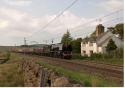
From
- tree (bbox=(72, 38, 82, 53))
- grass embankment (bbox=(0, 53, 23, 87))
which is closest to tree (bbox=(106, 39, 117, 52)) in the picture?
tree (bbox=(72, 38, 82, 53))

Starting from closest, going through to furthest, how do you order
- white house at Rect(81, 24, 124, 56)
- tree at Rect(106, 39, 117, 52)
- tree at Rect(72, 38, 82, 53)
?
tree at Rect(106, 39, 117, 52), white house at Rect(81, 24, 124, 56), tree at Rect(72, 38, 82, 53)

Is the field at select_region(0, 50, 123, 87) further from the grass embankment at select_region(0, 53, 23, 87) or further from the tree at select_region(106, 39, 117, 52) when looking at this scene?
the tree at select_region(106, 39, 117, 52)

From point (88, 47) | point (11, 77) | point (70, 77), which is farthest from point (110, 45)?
point (70, 77)

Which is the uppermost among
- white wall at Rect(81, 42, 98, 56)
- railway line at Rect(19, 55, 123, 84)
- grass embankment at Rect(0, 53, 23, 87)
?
white wall at Rect(81, 42, 98, 56)

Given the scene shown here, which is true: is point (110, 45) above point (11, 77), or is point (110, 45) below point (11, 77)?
above

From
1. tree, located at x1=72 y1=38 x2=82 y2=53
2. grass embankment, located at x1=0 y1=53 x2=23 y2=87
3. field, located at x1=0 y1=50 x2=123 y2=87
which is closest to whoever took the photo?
field, located at x1=0 y1=50 x2=123 y2=87

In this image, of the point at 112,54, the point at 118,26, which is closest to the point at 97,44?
the point at 118,26

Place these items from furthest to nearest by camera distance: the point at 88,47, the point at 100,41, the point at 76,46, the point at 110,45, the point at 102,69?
1. the point at 76,46
2. the point at 88,47
3. the point at 100,41
4. the point at 110,45
5. the point at 102,69

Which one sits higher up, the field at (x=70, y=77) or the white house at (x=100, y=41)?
the white house at (x=100, y=41)

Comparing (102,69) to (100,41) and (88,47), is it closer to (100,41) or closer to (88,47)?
(100,41)

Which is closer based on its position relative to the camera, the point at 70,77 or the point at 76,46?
the point at 70,77

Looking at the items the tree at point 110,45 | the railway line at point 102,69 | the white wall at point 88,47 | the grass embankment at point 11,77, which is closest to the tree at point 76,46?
the white wall at point 88,47

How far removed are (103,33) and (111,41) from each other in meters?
8.64

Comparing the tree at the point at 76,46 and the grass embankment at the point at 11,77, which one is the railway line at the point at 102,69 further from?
the tree at the point at 76,46
